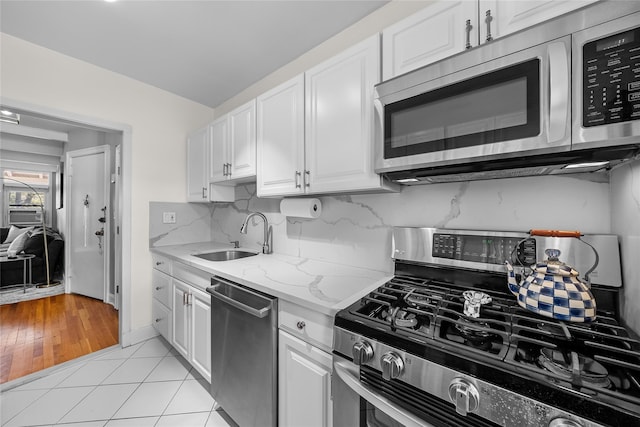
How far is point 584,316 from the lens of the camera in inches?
28.3

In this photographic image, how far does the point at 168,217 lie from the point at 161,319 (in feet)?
3.29

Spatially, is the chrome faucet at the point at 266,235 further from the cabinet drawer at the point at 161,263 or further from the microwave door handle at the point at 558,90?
the microwave door handle at the point at 558,90

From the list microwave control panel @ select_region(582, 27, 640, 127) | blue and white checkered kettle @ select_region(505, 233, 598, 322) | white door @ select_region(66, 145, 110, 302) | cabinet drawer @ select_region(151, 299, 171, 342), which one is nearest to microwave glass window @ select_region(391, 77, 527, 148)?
microwave control panel @ select_region(582, 27, 640, 127)

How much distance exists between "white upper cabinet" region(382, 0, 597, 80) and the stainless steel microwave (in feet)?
0.37

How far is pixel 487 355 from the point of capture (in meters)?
0.60

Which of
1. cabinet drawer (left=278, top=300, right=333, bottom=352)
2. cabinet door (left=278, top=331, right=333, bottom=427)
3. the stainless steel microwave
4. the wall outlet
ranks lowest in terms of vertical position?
cabinet door (left=278, top=331, right=333, bottom=427)

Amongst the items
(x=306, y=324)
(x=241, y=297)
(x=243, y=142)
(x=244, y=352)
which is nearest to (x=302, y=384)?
(x=306, y=324)

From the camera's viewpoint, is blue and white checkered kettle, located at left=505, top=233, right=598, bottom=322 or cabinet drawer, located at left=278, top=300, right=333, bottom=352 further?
cabinet drawer, located at left=278, top=300, right=333, bottom=352

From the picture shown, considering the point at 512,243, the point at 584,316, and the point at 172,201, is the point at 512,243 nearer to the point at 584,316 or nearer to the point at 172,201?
the point at 584,316

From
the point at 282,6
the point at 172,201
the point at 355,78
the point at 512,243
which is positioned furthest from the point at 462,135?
the point at 172,201

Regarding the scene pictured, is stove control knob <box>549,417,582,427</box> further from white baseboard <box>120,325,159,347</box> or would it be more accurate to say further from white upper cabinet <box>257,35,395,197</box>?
white baseboard <box>120,325,159,347</box>

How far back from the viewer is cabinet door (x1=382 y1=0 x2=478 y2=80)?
0.94 meters

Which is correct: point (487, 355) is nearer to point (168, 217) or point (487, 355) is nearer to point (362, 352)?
point (362, 352)

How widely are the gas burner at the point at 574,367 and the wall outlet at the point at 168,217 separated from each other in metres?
2.94
